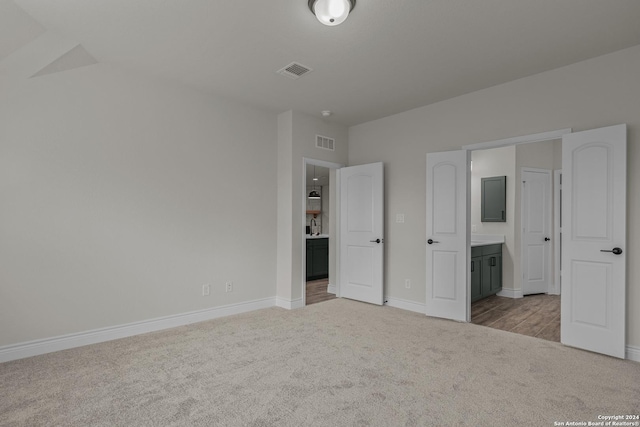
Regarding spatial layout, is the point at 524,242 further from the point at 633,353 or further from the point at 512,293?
the point at 633,353

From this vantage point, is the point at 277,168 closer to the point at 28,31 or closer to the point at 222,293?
the point at 222,293

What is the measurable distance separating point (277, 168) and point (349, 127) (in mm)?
1555

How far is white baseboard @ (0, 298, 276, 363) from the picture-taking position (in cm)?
287

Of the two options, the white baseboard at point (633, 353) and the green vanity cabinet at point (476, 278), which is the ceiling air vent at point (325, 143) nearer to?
the green vanity cabinet at point (476, 278)

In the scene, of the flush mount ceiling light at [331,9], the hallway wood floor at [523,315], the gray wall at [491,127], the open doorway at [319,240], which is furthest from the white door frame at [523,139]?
the flush mount ceiling light at [331,9]

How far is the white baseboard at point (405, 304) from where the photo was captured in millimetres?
4505

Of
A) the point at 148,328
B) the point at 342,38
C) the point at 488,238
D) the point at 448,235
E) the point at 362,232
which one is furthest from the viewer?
the point at 488,238

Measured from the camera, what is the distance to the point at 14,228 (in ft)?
9.36

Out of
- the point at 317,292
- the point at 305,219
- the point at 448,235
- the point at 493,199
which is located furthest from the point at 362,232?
the point at 493,199

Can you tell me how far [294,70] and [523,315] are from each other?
13.9ft

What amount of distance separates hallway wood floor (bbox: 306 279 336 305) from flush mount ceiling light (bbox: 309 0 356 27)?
12.5 feet

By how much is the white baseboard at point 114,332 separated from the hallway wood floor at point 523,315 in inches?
121

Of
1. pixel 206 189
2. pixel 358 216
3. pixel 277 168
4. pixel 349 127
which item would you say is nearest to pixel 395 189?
pixel 358 216

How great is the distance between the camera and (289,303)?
15.0ft
